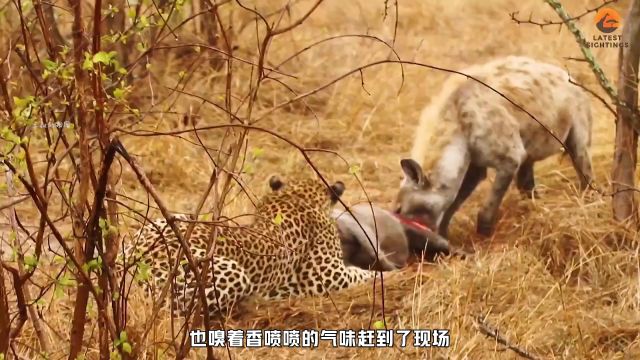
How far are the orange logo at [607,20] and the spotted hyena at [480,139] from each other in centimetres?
140

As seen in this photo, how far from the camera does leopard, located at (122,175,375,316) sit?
14.0ft

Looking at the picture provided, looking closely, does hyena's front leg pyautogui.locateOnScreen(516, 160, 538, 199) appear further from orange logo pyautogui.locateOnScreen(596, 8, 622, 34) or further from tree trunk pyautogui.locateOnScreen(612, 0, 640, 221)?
orange logo pyautogui.locateOnScreen(596, 8, 622, 34)

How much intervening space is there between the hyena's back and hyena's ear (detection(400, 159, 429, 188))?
0.19 meters

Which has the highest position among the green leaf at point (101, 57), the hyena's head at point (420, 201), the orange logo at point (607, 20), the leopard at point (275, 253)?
the orange logo at point (607, 20)

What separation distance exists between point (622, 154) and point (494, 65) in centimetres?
126

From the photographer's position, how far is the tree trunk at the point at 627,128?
4.54 metres

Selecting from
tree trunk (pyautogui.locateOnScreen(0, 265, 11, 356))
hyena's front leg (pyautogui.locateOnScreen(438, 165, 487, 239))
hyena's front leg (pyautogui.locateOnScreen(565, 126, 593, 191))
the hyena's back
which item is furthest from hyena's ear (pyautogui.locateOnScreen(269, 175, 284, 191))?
Answer: tree trunk (pyautogui.locateOnScreen(0, 265, 11, 356))

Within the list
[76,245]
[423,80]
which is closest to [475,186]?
[423,80]

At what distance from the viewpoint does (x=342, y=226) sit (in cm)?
516

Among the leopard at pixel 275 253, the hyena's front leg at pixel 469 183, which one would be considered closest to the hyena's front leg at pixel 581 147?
the hyena's front leg at pixel 469 183

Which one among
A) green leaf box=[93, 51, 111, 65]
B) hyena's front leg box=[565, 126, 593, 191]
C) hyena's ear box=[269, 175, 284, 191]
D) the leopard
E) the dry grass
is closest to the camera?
green leaf box=[93, 51, 111, 65]

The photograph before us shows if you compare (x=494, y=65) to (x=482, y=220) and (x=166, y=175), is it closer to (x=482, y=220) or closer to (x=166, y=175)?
(x=482, y=220)

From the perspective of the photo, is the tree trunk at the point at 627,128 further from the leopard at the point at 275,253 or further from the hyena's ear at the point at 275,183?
the hyena's ear at the point at 275,183

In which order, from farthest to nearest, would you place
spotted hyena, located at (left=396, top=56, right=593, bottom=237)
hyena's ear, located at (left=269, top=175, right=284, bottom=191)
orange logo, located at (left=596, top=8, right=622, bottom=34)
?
1. orange logo, located at (left=596, top=8, right=622, bottom=34)
2. spotted hyena, located at (left=396, top=56, right=593, bottom=237)
3. hyena's ear, located at (left=269, top=175, right=284, bottom=191)
